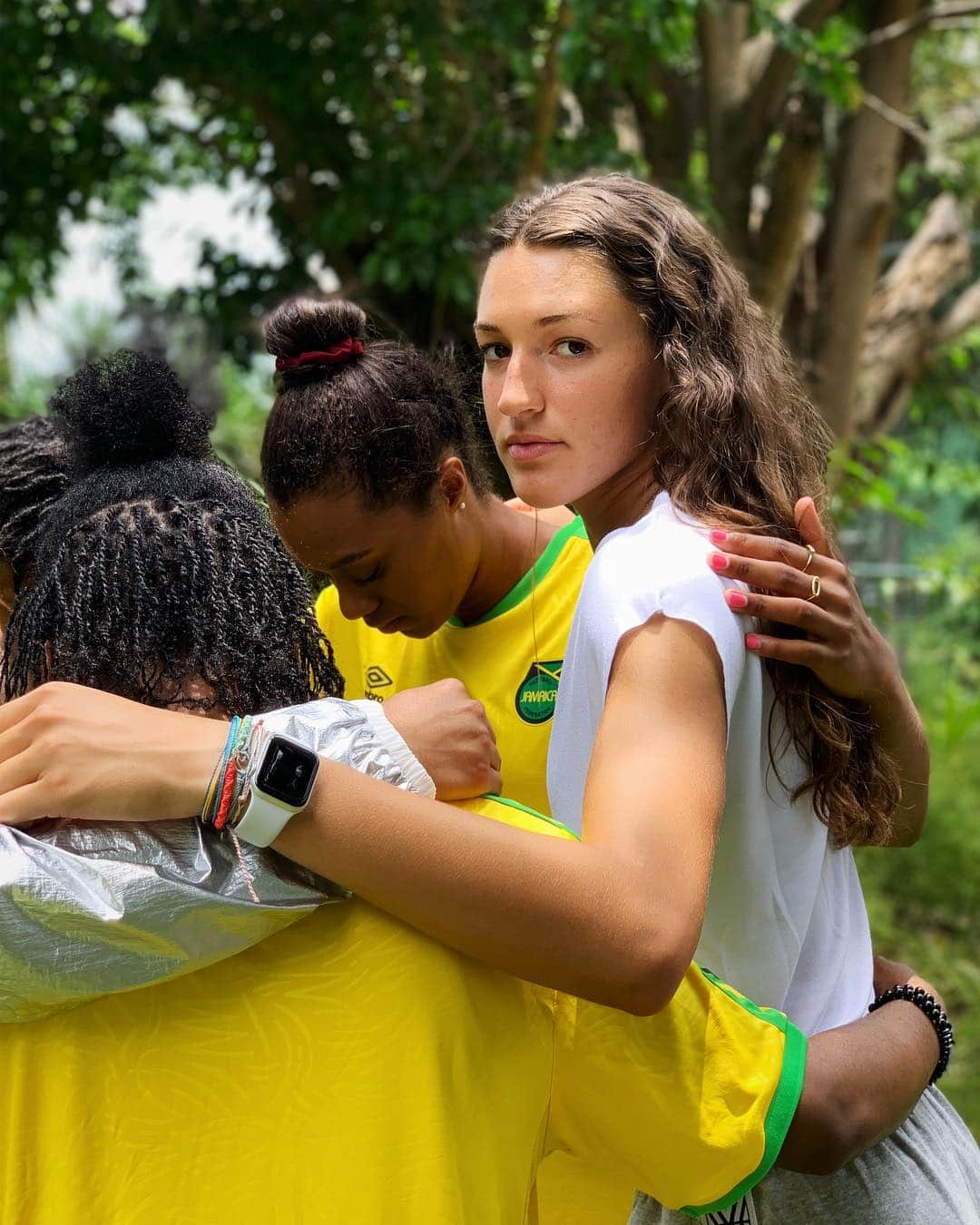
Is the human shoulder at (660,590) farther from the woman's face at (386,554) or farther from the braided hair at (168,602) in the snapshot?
the woman's face at (386,554)

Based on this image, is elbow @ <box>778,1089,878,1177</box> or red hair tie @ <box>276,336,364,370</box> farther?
red hair tie @ <box>276,336,364,370</box>

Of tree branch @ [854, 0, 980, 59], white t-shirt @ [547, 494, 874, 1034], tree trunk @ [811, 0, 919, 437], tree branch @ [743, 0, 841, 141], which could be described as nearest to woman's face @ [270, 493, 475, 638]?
white t-shirt @ [547, 494, 874, 1034]

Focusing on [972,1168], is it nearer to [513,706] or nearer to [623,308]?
[513,706]

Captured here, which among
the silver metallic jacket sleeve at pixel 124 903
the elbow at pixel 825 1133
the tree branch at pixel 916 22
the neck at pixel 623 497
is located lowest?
the elbow at pixel 825 1133

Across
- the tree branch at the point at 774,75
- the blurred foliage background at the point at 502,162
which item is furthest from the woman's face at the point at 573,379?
the tree branch at the point at 774,75

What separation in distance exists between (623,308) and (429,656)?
2.88 feet

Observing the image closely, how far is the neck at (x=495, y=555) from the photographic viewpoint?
236cm

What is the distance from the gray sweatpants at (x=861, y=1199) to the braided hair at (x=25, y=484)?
1.12 meters

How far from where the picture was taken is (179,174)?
24.9ft

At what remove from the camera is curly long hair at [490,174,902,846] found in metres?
1.61

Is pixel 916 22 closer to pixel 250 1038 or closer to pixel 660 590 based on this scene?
pixel 660 590

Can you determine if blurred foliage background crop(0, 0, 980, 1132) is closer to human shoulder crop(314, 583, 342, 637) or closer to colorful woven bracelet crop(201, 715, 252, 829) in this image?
human shoulder crop(314, 583, 342, 637)

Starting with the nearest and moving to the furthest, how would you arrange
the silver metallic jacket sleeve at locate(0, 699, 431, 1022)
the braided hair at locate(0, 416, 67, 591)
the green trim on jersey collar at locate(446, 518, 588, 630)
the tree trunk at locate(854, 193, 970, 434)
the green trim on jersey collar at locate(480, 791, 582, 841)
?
the silver metallic jacket sleeve at locate(0, 699, 431, 1022) → the green trim on jersey collar at locate(480, 791, 582, 841) → the braided hair at locate(0, 416, 67, 591) → the green trim on jersey collar at locate(446, 518, 588, 630) → the tree trunk at locate(854, 193, 970, 434)

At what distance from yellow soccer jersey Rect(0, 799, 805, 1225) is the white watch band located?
0.11 metres
